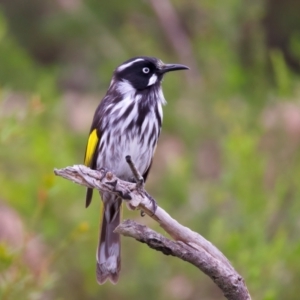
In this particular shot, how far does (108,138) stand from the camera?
543 centimetres

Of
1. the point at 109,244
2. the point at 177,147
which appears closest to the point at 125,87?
the point at 109,244

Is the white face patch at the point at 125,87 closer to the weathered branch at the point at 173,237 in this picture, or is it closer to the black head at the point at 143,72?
the black head at the point at 143,72

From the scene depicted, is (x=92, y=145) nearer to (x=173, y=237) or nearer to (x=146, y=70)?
(x=146, y=70)

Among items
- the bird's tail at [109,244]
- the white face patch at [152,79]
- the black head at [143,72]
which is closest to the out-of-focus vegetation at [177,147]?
the bird's tail at [109,244]

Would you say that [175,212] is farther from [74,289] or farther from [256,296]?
[256,296]

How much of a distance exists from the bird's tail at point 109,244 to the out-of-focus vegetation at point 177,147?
192mm

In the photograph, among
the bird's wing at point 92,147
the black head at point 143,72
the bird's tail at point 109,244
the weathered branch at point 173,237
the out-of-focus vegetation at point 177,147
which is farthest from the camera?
the out-of-focus vegetation at point 177,147

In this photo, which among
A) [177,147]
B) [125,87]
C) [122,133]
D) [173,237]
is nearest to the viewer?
[173,237]

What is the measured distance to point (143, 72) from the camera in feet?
18.5

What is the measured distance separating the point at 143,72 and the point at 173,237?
5.22 feet

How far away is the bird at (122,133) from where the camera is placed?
5.40m

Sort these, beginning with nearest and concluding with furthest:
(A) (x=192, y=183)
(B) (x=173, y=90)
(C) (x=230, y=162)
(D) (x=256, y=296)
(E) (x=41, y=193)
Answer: (E) (x=41, y=193) < (D) (x=256, y=296) < (C) (x=230, y=162) < (A) (x=192, y=183) < (B) (x=173, y=90)

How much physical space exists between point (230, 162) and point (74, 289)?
1523 mm

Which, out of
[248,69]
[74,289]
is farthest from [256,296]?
[248,69]
